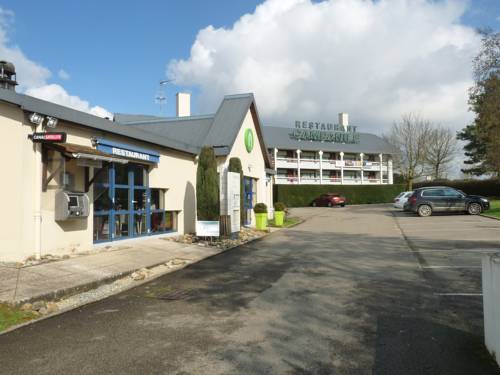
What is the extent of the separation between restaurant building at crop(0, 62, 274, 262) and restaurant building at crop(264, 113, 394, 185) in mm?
44103

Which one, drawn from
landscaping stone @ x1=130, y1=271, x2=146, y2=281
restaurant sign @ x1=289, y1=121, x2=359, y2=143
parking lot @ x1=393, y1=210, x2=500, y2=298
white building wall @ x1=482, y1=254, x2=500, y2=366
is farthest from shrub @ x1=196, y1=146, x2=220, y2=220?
restaurant sign @ x1=289, y1=121, x2=359, y2=143

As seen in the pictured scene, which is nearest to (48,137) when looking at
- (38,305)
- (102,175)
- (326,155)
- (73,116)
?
(73,116)

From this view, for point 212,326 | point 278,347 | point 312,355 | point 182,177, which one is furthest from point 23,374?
point 182,177

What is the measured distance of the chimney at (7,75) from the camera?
9.16m

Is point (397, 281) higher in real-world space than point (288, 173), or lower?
lower

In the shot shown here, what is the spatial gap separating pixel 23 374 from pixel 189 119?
17.8 metres

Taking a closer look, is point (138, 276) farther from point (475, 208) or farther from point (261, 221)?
point (475, 208)

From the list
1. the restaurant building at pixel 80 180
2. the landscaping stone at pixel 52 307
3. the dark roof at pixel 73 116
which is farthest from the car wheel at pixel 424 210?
the landscaping stone at pixel 52 307

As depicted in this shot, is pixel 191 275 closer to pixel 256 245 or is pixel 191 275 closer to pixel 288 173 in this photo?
pixel 256 245

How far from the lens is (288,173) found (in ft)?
→ 199

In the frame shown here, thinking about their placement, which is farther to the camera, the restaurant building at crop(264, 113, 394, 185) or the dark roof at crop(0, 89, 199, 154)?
the restaurant building at crop(264, 113, 394, 185)

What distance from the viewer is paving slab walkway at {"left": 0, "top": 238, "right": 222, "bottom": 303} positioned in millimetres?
6434

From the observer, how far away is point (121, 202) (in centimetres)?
1165

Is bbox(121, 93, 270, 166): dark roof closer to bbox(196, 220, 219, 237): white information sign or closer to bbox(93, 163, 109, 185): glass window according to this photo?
bbox(196, 220, 219, 237): white information sign
